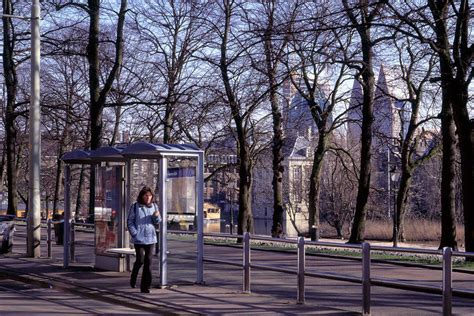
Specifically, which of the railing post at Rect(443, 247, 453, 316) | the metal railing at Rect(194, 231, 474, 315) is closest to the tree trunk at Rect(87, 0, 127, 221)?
the metal railing at Rect(194, 231, 474, 315)

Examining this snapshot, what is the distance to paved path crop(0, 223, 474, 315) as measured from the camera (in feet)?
38.0

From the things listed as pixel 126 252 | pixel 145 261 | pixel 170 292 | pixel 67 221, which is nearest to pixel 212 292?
pixel 170 292

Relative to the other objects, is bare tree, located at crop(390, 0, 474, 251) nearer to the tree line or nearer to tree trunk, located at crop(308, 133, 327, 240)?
the tree line

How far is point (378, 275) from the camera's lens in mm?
11867

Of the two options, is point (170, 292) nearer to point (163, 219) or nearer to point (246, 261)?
point (163, 219)

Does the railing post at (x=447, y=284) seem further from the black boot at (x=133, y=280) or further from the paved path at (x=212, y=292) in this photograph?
the black boot at (x=133, y=280)

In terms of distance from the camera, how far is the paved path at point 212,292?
1159 cm

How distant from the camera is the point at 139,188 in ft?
55.0

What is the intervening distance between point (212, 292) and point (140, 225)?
1.77 meters

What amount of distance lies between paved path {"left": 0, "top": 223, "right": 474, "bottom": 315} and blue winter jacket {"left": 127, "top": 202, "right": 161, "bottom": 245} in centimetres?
97

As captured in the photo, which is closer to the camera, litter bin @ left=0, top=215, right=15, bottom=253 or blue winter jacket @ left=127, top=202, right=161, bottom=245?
A: blue winter jacket @ left=127, top=202, right=161, bottom=245

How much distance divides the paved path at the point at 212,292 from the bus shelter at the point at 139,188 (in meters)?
0.48

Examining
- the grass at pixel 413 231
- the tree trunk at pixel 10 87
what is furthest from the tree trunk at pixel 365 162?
the grass at pixel 413 231

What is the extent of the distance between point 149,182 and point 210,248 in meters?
6.99
